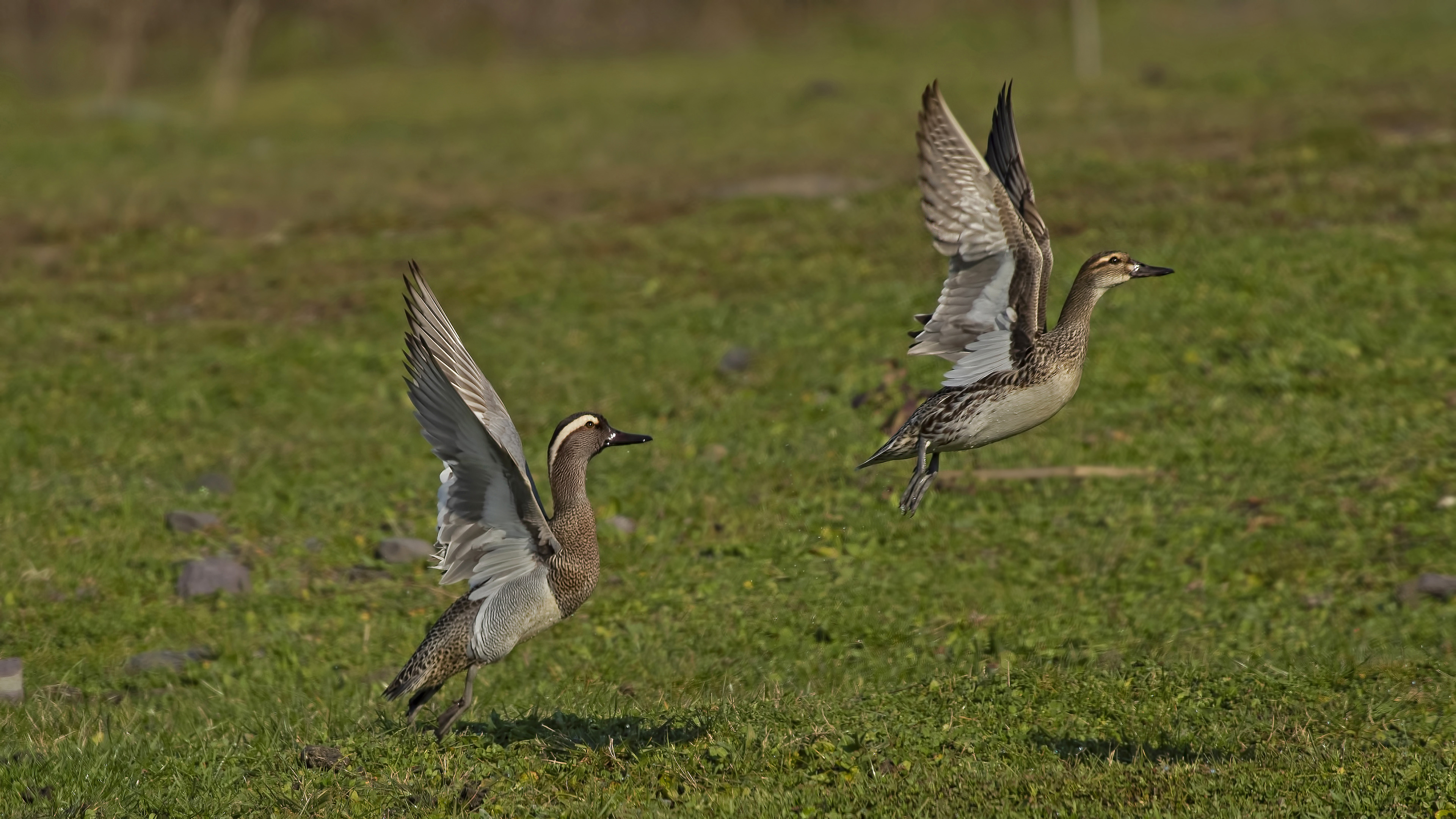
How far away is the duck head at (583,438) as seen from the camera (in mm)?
6996

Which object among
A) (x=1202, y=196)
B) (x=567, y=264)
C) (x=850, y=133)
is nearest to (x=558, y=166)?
(x=850, y=133)

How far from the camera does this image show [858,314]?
50.7 ft

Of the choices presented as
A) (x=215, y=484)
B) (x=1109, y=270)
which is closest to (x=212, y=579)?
(x=215, y=484)

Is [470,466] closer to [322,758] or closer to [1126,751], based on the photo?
[322,758]

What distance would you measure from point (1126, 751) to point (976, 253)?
250 cm

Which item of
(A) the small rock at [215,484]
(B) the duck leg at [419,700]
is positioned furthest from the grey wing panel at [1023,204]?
(A) the small rock at [215,484]

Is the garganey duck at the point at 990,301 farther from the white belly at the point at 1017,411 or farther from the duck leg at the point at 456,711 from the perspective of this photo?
the duck leg at the point at 456,711

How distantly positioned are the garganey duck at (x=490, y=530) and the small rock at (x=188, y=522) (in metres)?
4.57

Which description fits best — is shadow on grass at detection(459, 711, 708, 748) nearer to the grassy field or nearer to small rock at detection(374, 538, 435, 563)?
the grassy field

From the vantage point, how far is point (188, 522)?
1131 centimetres

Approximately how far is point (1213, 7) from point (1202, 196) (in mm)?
28588

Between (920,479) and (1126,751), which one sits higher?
(920,479)

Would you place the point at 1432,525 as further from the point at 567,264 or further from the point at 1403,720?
the point at 567,264

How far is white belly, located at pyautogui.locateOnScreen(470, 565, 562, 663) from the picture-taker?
22.5 feet
